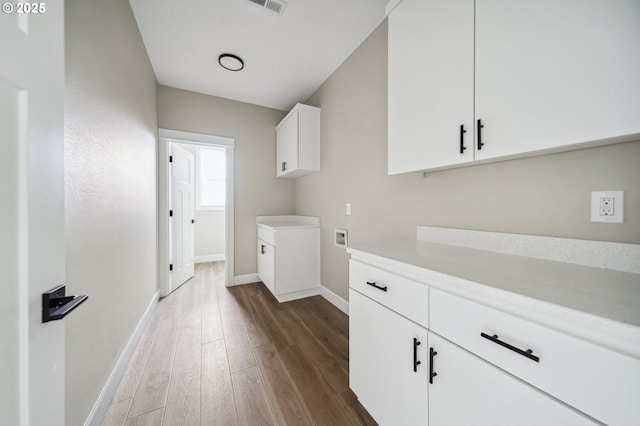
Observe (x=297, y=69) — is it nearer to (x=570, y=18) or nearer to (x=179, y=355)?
(x=570, y=18)

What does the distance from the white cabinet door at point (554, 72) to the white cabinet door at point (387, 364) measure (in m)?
0.82

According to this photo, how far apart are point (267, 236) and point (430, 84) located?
232cm

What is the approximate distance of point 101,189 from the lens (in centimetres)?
126

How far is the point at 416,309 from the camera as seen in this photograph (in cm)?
88

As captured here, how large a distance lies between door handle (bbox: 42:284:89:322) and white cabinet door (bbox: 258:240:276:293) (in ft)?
6.86

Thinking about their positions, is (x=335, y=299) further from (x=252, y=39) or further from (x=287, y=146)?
(x=252, y=39)

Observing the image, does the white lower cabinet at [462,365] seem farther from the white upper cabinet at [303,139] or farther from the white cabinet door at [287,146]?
the white cabinet door at [287,146]

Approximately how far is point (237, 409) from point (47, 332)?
1.09m

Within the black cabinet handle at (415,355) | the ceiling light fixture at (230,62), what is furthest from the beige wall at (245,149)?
the black cabinet handle at (415,355)

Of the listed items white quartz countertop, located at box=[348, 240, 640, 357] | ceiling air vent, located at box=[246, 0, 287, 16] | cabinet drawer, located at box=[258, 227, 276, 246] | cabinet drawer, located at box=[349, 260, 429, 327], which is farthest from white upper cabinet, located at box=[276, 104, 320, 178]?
white quartz countertop, located at box=[348, 240, 640, 357]

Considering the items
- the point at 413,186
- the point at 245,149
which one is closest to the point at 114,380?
the point at 413,186

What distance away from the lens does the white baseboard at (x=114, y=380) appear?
1.13 meters

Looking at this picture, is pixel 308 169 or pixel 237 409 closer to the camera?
pixel 237 409

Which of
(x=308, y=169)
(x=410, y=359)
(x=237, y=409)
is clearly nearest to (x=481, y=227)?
(x=410, y=359)
